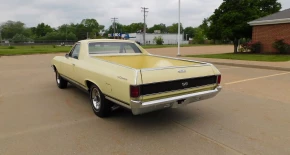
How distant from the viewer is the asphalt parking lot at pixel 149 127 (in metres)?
3.35

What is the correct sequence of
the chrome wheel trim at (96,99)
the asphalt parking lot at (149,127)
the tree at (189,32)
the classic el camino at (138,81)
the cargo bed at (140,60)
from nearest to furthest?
the asphalt parking lot at (149,127), the classic el camino at (138,81), the chrome wheel trim at (96,99), the cargo bed at (140,60), the tree at (189,32)

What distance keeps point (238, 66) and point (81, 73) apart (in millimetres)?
10472

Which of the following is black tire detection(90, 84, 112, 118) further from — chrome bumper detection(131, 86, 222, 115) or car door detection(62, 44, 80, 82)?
car door detection(62, 44, 80, 82)

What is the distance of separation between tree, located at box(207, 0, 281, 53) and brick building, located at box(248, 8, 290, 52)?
98 cm

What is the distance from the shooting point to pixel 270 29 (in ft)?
63.1

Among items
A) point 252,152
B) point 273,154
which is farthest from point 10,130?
point 273,154

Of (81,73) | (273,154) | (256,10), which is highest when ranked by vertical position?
(256,10)

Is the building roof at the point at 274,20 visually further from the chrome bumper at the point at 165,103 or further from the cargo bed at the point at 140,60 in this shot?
the chrome bumper at the point at 165,103

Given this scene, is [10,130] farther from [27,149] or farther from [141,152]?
[141,152]

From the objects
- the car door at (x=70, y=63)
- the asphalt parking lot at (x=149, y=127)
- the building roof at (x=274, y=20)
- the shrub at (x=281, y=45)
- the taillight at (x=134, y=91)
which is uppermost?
the building roof at (x=274, y=20)

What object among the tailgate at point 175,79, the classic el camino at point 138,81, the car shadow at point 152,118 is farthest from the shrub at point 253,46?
the tailgate at point 175,79

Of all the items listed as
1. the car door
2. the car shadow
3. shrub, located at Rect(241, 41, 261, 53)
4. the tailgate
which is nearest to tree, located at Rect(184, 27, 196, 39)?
shrub, located at Rect(241, 41, 261, 53)

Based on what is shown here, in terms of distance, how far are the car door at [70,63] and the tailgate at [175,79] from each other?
8.81 ft

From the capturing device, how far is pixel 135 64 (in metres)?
5.81
